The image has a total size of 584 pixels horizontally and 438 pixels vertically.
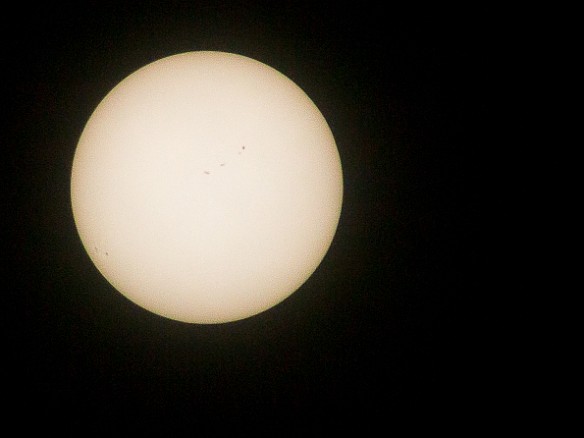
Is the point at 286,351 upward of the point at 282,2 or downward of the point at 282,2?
downward

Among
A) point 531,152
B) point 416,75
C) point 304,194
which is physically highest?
point 416,75

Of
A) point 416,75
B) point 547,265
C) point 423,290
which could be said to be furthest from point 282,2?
point 547,265

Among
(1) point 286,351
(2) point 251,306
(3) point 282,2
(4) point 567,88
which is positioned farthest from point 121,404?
(4) point 567,88

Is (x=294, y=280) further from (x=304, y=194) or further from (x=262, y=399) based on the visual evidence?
(x=262, y=399)

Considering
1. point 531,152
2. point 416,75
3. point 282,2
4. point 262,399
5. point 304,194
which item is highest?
point 282,2

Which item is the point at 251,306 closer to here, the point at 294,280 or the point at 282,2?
the point at 294,280

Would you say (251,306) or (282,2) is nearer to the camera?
(251,306)
